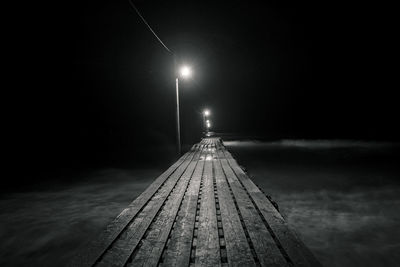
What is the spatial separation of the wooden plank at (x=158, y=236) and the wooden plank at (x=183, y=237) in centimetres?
10

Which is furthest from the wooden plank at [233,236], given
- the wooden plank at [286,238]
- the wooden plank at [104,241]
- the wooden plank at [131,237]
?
the wooden plank at [104,241]

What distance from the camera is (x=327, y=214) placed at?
6.71 m

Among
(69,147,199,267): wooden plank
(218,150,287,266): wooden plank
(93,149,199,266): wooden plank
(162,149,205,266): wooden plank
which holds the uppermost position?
(69,147,199,267): wooden plank

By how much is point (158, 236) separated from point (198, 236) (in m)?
0.62

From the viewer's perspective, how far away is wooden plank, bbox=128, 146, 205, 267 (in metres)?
2.84

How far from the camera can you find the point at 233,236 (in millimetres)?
3459

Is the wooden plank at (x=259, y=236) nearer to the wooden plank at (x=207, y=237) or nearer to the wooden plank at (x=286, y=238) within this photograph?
the wooden plank at (x=286, y=238)

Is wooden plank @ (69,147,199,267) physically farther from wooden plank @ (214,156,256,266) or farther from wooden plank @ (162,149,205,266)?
wooden plank @ (214,156,256,266)

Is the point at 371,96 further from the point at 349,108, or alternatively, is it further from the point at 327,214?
the point at 327,214

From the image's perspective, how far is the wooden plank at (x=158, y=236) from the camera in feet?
9.32

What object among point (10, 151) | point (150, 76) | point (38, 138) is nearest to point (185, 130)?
point (150, 76)

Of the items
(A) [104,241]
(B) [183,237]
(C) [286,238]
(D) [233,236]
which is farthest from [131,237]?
(C) [286,238]

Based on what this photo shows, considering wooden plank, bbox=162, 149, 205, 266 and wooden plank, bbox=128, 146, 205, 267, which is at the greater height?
wooden plank, bbox=128, 146, 205, 267

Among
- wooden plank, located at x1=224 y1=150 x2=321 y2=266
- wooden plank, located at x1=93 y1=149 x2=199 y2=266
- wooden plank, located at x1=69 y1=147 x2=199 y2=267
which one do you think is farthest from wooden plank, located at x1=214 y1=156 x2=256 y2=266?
wooden plank, located at x1=69 y1=147 x2=199 y2=267
